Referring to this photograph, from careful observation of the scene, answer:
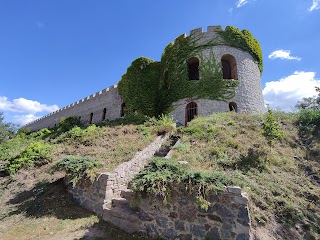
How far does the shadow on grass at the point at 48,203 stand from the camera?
6746 mm

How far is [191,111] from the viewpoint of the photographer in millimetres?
16422

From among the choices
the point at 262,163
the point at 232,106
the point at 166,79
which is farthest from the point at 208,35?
the point at 262,163

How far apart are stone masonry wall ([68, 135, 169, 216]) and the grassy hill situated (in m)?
0.29

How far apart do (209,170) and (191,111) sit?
9.97 metres

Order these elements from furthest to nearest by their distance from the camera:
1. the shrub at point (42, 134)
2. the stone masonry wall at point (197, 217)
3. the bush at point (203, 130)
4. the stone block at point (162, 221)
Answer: the shrub at point (42, 134)
the bush at point (203, 130)
the stone block at point (162, 221)
the stone masonry wall at point (197, 217)

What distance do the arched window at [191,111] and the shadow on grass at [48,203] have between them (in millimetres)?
10161

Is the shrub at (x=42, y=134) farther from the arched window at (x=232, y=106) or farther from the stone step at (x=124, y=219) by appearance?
the stone step at (x=124, y=219)

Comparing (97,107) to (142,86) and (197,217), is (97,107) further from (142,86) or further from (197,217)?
(197,217)

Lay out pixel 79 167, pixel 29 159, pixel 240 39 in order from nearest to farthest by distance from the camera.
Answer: pixel 79 167 < pixel 29 159 < pixel 240 39

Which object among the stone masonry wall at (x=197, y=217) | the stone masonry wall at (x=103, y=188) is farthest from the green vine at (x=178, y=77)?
the stone masonry wall at (x=197, y=217)

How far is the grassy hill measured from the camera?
536 centimetres

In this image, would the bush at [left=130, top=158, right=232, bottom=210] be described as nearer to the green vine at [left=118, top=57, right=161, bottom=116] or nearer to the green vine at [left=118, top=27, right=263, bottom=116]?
the green vine at [left=118, top=27, right=263, bottom=116]

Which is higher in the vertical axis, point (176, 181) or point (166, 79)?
point (166, 79)

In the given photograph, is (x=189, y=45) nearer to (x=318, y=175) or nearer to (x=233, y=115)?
(x=233, y=115)
